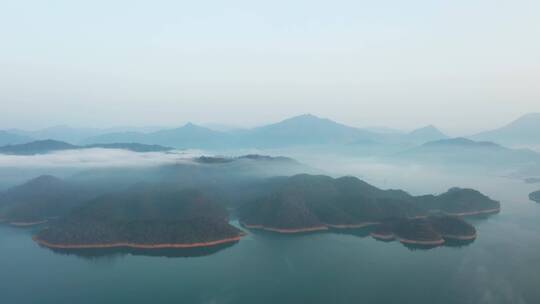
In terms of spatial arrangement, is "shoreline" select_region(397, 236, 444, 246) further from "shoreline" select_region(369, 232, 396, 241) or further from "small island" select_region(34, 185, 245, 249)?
"small island" select_region(34, 185, 245, 249)

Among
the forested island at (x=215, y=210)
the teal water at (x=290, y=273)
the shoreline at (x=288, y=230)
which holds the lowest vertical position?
the teal water at (x=290, y=273)

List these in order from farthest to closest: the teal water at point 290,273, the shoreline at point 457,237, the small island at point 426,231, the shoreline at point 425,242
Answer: the shoreline at point 457,237
the small island at point 426,231
the shoreline at point 425,242
the teal water at point 290,273

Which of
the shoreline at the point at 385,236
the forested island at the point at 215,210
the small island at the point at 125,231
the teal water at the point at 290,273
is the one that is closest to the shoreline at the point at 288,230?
the forested island at the point at 215,210

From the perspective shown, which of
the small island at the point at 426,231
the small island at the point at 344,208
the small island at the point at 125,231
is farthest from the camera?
the small island at the point at 344,208

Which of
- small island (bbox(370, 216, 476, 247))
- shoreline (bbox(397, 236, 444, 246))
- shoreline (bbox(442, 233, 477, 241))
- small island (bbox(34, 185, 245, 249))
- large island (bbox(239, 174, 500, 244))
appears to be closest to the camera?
small island (bbox(34, 185, 245, 249))

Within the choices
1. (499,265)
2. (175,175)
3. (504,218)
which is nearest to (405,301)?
(499,265)

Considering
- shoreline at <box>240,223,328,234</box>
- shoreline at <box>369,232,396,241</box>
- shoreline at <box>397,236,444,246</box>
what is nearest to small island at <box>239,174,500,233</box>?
shoreline at <box>240,223,328,234</box>

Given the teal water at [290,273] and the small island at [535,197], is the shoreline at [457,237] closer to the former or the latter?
the teal water at [290,273]
